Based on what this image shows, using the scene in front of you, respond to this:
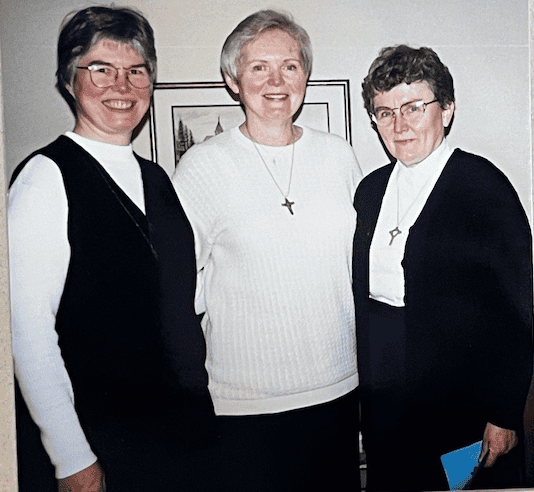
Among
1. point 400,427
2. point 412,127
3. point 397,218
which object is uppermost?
point 412,127

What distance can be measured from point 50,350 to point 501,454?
130 cm

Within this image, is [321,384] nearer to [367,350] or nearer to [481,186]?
[367,350]

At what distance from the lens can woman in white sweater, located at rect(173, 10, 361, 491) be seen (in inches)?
54.8

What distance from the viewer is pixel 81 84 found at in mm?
1360

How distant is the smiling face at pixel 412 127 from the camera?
1.43 m

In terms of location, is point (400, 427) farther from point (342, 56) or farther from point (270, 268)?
point (342, 56)

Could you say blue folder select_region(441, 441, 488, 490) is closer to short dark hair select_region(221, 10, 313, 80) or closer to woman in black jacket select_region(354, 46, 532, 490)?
woman in black jacket select_region(354, 46, 532, 490)

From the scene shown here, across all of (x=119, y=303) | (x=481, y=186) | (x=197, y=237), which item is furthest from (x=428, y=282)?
(x=119, y=303)

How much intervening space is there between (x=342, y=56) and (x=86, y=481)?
1338 mm

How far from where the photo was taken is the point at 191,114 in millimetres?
1408

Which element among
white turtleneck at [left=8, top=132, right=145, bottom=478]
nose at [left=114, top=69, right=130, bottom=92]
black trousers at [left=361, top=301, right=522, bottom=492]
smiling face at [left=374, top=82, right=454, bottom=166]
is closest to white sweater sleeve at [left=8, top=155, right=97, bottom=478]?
white turtleneck at [left=8, top=132, right=145, bottom=478]

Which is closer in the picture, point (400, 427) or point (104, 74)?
point (104, 74)

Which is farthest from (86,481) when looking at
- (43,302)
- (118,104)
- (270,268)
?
(118,104)

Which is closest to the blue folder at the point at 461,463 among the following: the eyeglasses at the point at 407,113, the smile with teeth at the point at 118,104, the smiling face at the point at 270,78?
the eyeglasses at the point at 407,113
